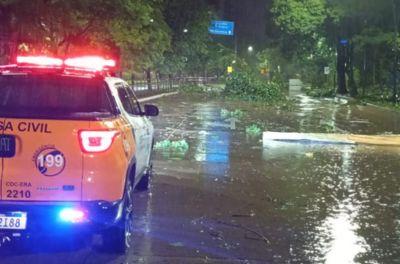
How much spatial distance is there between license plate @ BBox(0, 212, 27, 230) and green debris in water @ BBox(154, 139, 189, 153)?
9682 millimetres

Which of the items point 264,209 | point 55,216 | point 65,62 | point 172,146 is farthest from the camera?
point 172,146

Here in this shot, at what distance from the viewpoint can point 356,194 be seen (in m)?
9.98

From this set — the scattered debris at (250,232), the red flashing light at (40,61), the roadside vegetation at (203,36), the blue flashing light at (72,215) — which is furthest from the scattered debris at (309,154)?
the blue flashing light at (72,215)

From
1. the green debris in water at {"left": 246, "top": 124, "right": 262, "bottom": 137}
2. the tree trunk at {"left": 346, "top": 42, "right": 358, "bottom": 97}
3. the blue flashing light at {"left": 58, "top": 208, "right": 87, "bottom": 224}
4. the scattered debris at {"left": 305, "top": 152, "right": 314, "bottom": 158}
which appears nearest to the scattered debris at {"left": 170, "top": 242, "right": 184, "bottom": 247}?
the blue flashing light at {"left": 58, "top": 208, "right": 87, "bottom": 224}

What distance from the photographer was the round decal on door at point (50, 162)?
554cm

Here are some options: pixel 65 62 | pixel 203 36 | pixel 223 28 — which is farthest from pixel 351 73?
pixel 65 62

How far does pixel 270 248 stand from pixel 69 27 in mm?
18580

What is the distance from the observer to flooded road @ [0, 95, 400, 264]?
21.2ft

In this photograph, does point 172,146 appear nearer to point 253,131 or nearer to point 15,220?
point 253,131

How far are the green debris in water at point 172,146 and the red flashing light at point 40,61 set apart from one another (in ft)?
27.9

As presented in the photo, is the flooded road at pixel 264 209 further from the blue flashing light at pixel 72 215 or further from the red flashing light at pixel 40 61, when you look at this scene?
the red flashing light at pixel 40 61

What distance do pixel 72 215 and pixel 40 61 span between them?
2.02m

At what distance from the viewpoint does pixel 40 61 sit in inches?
266

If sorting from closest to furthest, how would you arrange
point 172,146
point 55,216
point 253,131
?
1. point 55,216
2. point 172,146
3. point 253,131
